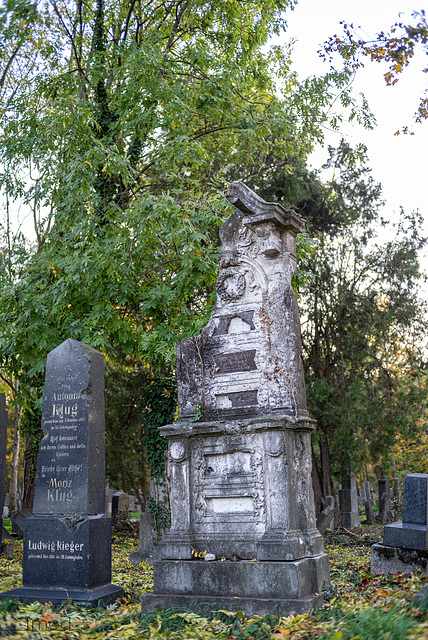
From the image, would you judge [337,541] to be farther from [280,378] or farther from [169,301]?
[280,378]

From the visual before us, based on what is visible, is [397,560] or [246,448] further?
[397,560]

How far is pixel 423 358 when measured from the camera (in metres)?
16.1

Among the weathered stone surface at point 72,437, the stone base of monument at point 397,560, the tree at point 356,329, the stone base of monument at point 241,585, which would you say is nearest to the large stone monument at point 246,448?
the stone base of monument at point 241,585

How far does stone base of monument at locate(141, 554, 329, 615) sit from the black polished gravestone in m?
0.70

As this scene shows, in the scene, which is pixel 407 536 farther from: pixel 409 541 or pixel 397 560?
pixel 397 560

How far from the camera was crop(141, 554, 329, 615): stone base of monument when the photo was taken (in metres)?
5.57

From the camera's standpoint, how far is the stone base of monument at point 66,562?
6211mm

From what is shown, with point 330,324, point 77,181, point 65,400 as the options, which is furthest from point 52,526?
point 330,324

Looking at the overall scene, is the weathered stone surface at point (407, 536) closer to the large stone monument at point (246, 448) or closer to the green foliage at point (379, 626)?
the large stone monument at point (246, 448)

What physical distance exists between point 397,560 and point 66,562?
14.0ft

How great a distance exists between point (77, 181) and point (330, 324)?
28.7 feet

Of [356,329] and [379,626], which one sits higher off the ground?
[356,329]

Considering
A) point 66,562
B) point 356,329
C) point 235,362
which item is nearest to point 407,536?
point 235,362

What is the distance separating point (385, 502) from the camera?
1922 centimetres
